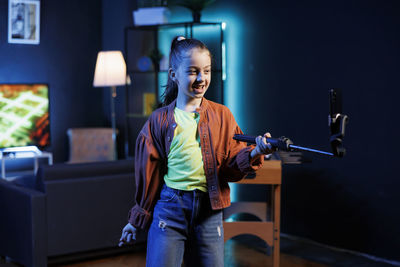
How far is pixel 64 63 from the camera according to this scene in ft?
20.0

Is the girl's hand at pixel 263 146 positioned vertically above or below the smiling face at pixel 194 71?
below

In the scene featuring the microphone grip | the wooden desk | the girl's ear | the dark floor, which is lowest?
the dark floor

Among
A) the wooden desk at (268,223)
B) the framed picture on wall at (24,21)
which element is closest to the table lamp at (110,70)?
the framed picture on wall at (24,21)

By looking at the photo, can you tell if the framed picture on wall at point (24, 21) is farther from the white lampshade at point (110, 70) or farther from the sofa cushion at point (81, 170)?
the sofa cushion at point (81, 170)

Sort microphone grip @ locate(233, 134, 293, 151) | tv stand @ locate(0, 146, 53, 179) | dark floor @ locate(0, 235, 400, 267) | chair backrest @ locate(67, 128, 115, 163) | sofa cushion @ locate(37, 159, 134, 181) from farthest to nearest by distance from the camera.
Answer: chair backrest @ locate(67, 128, 115, 163)
tv stand @ locate(0, 146, 53, 179)
dark floor @ locate(0, 235, 400, 267)
sofa cushion @ locate(37, 159, 134, 181)
microphone grip @ locate(233, 134, 293, 151)

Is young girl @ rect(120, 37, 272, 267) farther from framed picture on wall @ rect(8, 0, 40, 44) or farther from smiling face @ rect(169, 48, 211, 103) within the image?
framed picture on wall @ rect(8, 0, 40, 44)

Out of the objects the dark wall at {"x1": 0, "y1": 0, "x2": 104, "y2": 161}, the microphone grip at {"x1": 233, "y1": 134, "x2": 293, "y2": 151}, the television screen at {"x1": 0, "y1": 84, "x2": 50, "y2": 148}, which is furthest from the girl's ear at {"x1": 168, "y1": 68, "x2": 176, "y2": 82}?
the dark wall at {"x1": 0, "y1": 0, "x2": 104, "y2": 161}

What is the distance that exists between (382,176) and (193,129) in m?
2.18

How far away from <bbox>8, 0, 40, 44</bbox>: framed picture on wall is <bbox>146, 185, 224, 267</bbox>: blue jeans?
475 cm

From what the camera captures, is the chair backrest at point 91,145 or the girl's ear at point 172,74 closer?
the girl's ear at point 172,74

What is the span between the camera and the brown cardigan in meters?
1.61

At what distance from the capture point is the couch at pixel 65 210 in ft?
9.69

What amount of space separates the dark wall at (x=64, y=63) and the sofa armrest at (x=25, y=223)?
292 centimetres

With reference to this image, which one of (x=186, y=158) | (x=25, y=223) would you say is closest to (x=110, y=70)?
(x=25, y=223)
